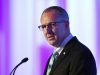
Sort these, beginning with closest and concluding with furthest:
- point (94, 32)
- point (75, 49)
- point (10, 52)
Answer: point (75, 49)
point (94, 32)
point (10, 52)

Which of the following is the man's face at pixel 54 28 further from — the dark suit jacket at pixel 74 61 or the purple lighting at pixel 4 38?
the purple lighting at pixel 4 38

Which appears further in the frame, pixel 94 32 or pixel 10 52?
pixel 10 52

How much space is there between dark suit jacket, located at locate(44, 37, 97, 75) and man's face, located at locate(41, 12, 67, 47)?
8 centimetres

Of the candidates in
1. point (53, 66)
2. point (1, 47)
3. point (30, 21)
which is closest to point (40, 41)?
point (30, 21)

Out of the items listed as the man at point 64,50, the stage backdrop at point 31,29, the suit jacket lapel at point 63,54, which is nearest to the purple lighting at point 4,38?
the stage backdrop at point 31,29

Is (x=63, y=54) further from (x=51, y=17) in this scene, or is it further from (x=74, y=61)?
(x=51, y=17)

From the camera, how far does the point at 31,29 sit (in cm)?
242

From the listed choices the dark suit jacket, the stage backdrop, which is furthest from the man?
the stage backdrop

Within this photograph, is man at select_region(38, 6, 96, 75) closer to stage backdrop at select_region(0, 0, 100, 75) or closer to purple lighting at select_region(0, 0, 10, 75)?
stage backdrop at select_region(0, 0, 100, 75)

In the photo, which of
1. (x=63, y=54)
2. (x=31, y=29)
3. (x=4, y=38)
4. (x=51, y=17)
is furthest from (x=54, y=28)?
(x=4, y=38)

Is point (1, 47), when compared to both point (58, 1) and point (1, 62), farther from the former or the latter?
point (58, 1)

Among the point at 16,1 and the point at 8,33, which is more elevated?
the point at 16,1

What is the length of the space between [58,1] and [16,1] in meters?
0.42

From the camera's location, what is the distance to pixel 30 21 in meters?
2.44
